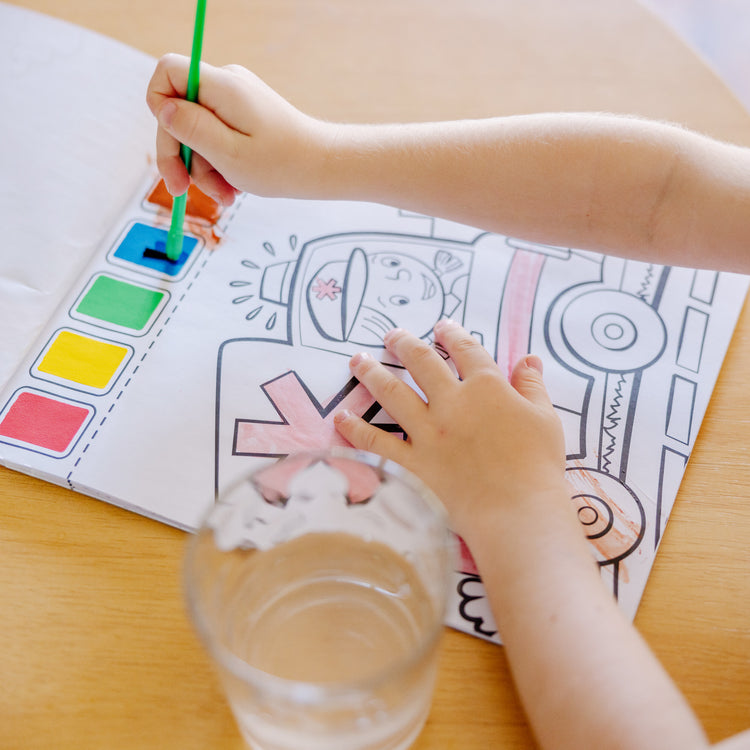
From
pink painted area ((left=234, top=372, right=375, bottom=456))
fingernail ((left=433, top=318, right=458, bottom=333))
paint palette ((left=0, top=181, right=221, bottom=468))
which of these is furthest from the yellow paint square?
fingernail ((left=433, top=318, right=458, bottom=333))

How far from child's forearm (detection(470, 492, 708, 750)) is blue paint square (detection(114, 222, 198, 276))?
316mm

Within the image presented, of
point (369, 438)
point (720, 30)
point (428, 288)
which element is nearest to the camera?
point (369, 438)

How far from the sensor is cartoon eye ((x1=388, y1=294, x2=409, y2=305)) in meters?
0.63

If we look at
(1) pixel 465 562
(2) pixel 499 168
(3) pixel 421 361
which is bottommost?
(1) pixel 465 562

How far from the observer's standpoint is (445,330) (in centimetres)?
60

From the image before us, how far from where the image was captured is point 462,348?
23.0 inches

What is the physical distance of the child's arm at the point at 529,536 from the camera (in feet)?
1.38

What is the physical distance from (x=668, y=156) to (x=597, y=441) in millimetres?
217

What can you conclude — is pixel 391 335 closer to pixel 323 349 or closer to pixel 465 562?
pixel 323 349

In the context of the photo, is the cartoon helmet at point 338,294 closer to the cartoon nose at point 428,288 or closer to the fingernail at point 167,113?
the cartoon nose at point 428,288

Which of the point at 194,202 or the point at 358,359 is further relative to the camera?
the point at 194,202

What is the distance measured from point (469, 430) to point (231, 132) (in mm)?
276

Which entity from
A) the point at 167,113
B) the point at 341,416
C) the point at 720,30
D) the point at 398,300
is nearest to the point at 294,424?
the point at 341,416

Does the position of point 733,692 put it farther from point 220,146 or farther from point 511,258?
point 220,146
